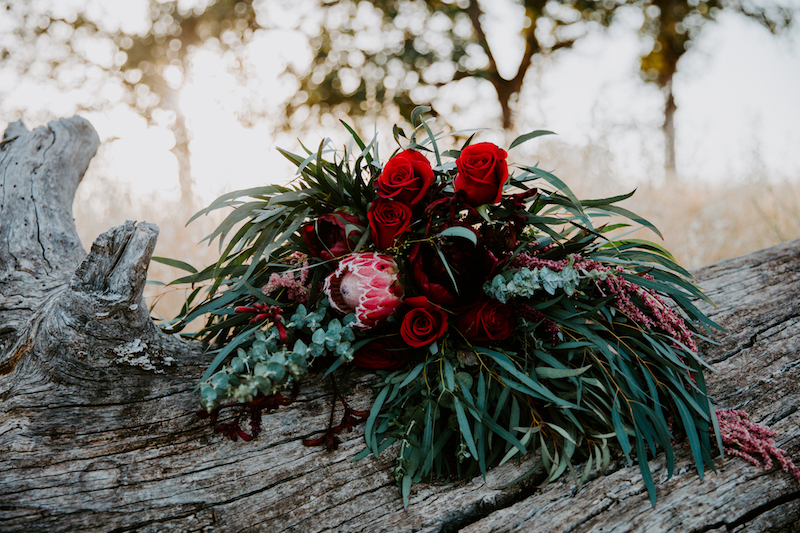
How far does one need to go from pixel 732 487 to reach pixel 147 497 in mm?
1334

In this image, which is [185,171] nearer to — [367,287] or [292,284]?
[292,284]

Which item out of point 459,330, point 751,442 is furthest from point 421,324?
point 751,442

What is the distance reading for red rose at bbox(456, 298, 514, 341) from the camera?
110 centimetres

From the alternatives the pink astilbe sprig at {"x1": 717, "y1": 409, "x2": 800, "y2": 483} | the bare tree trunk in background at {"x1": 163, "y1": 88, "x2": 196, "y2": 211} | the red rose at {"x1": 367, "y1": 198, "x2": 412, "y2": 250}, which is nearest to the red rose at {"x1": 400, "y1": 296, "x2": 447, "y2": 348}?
the red rose at {"x1": 367, "y1": 198, "x2": 412, "y2": 250}

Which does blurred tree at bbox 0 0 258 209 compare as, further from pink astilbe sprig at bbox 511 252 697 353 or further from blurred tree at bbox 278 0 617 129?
pink astilbe sprig at bbox 511 252 697 353

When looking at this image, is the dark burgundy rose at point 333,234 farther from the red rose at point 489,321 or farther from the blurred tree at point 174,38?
the blurred tree at point 174,38

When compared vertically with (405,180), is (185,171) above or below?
above

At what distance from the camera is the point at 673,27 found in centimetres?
828

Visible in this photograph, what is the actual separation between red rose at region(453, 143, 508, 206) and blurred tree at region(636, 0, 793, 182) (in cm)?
763

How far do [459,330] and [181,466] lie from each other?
0.72 meters

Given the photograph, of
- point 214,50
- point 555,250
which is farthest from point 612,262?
point 214,50

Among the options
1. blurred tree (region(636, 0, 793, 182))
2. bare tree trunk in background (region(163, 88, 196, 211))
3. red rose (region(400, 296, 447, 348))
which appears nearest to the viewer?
red rose (region(400, 296, 447, 348))

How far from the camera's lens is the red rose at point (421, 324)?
1073mm

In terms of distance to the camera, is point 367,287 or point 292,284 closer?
point 367,287
